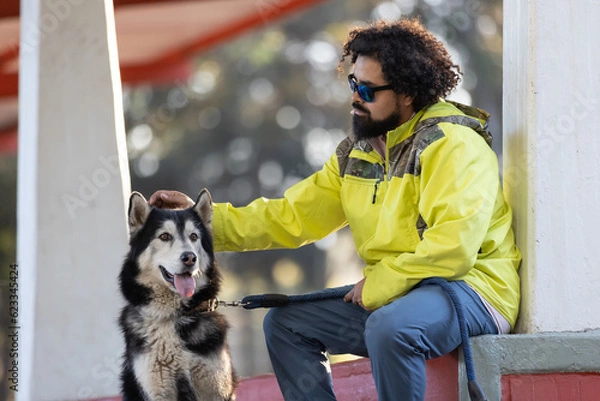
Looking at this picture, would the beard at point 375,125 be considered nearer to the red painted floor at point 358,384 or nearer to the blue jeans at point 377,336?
the blue jeans at point 377,336

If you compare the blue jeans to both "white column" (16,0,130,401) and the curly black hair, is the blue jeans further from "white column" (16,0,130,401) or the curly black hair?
"white column" (16,0,130,401)

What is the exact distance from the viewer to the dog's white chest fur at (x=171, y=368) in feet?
14.6

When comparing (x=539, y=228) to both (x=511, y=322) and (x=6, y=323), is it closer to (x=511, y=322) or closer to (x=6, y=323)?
(x=511, y=322)

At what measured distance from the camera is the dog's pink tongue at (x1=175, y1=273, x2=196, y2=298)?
4.58m

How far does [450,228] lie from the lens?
4039 mm

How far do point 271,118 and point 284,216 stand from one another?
1776 cm

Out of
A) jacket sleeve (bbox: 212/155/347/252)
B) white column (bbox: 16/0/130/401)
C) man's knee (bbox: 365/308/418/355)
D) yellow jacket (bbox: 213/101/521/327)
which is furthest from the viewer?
white column (bbox: 16/0/130/401)

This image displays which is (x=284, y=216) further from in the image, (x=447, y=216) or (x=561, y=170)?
(x=561, y=170)

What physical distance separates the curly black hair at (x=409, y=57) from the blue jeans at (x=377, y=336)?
0.92 meters

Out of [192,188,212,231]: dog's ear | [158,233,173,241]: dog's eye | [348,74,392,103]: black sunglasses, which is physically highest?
[348,74,392,103]: black sunglasses

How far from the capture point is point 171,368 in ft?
14.7

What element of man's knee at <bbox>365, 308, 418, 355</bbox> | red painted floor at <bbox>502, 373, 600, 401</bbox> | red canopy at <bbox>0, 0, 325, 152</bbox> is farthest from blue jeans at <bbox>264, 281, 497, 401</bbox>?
red canopy at <bbox>0, 0, 325, 152</bbox>

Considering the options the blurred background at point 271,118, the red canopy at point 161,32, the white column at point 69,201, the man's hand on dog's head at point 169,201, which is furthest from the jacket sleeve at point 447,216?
the blurred background at point 271,118

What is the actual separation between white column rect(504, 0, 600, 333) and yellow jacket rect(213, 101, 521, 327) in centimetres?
13
